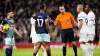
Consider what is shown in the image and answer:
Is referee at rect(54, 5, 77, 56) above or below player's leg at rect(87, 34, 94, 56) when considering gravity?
above

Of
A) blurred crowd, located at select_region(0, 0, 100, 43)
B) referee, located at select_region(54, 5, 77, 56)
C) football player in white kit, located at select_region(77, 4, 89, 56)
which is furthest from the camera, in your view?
blurred crowd, located at select_region(0, 0, 100, 43)

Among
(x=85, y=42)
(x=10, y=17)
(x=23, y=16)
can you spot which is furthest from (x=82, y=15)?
(x=23, y=16)

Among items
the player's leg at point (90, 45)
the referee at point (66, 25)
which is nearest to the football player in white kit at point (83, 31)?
the player's leg at point (90, 45)

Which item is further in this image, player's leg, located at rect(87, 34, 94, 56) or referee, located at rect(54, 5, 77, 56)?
referee, located at rect(54, 5, 77, 56)

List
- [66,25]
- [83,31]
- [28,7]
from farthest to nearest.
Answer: [28,7] → [66,25] → [83,31]

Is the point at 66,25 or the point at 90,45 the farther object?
the point at 66,25

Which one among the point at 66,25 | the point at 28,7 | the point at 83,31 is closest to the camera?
the point at 83,31

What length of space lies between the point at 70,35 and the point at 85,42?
103cm

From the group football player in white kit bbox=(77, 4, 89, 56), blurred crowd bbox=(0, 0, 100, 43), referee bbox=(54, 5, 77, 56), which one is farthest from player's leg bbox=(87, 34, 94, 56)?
blurred crowd bbox=(0, 0, 100, 43)

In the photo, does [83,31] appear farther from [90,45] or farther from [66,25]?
[66,25]

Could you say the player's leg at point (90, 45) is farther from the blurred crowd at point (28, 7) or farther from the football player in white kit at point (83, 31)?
the blurred crowd at point (28, 7)

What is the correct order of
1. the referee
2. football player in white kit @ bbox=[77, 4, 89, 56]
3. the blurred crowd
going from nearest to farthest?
football player in white kit @ bbox=[77, 4, 89, 56] < the referee < the blurred crowd

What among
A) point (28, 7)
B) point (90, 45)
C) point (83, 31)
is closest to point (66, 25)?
point (83, 31)

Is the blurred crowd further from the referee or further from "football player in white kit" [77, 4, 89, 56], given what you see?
"football player in white kit" [77, 4, 89, 56]
